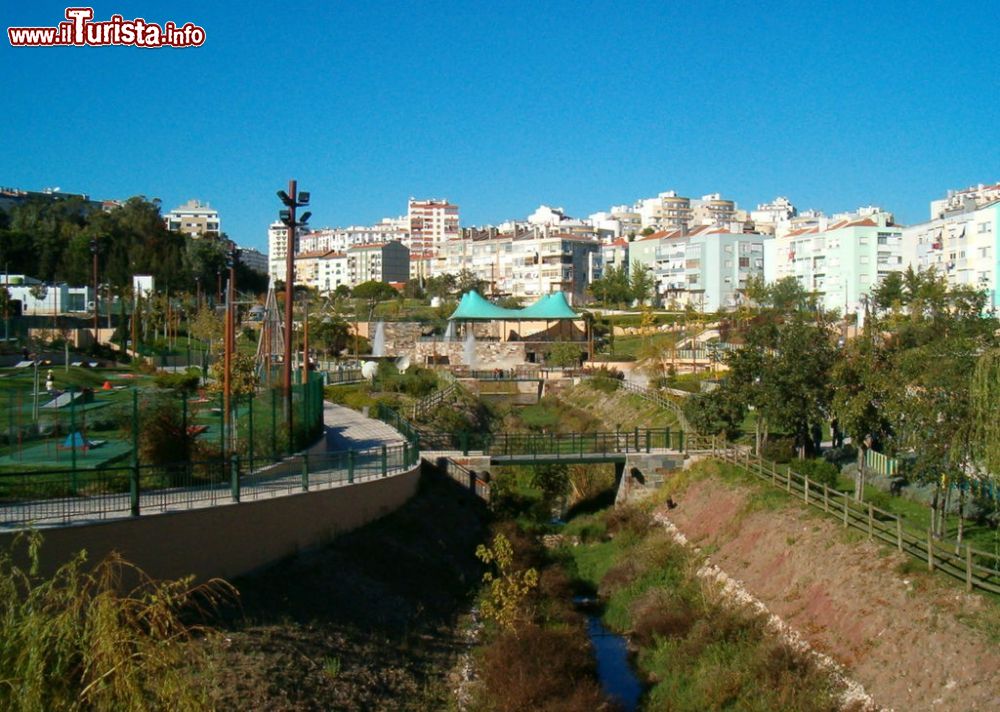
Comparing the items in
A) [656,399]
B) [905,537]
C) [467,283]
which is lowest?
[905,537]

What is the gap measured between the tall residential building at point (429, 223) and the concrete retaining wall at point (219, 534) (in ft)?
553

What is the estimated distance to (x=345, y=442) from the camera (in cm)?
2820

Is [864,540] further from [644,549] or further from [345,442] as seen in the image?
[345,442]

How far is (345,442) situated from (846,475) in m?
12.8

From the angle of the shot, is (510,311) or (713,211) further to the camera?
(713,211)

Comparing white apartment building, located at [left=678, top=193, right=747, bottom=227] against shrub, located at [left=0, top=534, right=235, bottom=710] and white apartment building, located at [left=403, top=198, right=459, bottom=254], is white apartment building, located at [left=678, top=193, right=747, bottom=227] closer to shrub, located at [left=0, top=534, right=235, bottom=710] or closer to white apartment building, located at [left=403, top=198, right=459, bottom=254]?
white apartment building, located at [left=403, top=198, right=459, bottom=254]

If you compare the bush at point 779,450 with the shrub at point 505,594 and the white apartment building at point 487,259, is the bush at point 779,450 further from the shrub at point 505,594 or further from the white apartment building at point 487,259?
the white apartment building at point 487,259

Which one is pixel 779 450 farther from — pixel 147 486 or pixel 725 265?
pixel 725 265

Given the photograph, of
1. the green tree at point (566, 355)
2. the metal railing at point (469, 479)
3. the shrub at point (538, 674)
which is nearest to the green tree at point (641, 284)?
the green tree at point (566, 355)

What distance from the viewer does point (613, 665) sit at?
1817cm

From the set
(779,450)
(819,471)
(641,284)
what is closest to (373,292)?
(641,284)

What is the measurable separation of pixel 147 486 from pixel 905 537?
12.1m

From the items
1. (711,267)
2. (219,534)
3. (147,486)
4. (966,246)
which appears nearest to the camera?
(219,534)

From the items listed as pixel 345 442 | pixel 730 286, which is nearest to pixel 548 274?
pixel 730 286
